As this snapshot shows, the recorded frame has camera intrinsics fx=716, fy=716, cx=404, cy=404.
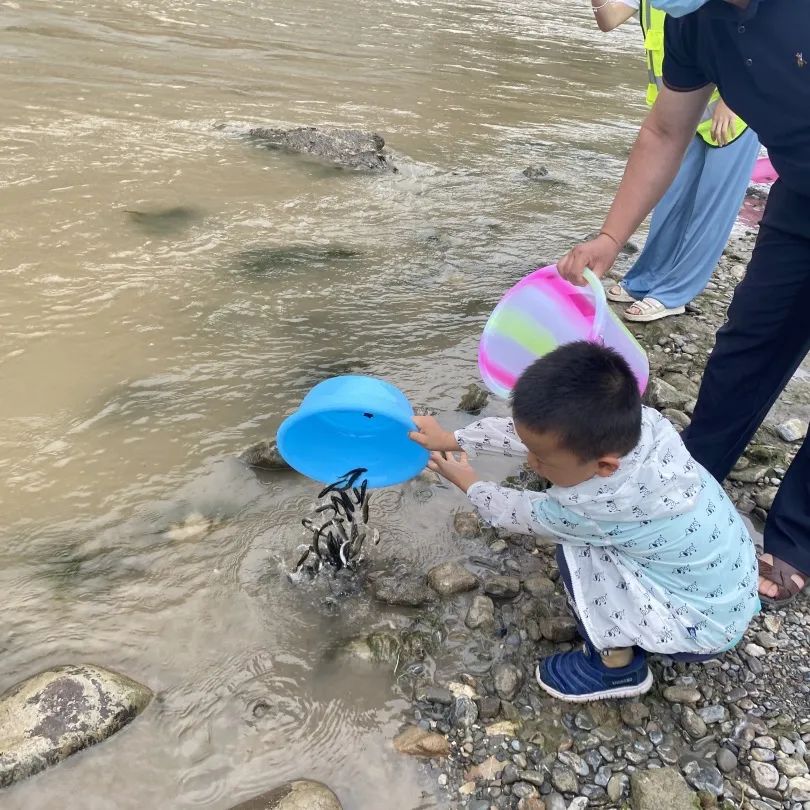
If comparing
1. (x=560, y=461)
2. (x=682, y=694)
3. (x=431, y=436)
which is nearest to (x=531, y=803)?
(x=682, y=694)

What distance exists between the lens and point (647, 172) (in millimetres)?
2592

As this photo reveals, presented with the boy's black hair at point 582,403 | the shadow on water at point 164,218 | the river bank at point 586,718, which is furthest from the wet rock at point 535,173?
the boy's black hair at point 582,403

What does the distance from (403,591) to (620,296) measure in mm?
2927

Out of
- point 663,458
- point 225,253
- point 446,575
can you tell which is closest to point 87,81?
point 225,253

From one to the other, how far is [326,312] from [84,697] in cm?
272

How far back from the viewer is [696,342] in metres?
4.43

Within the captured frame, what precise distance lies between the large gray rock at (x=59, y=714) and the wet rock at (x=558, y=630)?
4.32 feet

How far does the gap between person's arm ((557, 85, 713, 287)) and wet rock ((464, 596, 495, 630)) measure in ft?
3.88

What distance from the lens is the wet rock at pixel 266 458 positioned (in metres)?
3.16

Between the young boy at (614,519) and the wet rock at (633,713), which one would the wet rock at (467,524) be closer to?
the young boy at (614,519)

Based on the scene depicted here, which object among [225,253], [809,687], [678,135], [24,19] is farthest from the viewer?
[24,19]

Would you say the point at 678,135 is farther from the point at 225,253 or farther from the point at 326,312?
the point at 225,253

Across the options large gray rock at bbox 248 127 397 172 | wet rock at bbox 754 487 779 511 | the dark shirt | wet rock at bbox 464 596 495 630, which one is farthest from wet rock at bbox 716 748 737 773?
large gray rock at bbox 248 127 397 172

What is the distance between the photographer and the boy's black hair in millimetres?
1788
